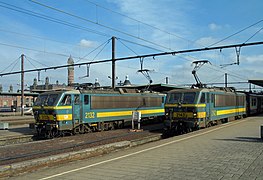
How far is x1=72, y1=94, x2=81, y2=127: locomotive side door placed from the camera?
16523 mm

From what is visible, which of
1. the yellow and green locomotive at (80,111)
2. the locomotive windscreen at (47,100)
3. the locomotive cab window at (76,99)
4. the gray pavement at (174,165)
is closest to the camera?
the gray pavement at (174,165)

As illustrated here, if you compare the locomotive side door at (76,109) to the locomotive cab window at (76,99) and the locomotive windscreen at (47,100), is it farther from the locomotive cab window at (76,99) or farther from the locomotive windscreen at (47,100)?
the locomotive windscreen at (47,100)

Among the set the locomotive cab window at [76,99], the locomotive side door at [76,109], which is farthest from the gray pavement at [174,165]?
the locomotive cab window at [76,99]

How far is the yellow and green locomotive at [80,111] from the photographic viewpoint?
15.9 meters

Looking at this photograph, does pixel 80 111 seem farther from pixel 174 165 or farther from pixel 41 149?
pixel 174 165

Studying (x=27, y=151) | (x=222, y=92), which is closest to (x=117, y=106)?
(x=222, y=92)

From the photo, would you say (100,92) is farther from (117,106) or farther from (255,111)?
(255,111)

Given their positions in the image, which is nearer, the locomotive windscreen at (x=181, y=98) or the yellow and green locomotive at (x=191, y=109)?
the yellow and green locomotive at (x=191, y=109)

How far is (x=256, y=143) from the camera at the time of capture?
11.5 meters

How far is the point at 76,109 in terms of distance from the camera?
1667 centimetres

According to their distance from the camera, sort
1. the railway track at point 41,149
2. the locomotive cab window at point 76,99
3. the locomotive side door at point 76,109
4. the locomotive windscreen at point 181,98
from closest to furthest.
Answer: the railway track at point 41,149, the locomotive side door at point 76,109, the locomotive cab window at point 76,99, the locomotive windscreen at point 181,98

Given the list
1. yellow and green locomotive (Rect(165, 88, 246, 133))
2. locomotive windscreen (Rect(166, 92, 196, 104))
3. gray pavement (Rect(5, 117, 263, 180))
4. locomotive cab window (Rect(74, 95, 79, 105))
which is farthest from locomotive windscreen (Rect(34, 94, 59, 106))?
Result: gray pavement (Rect(5, 117, 263, 180))

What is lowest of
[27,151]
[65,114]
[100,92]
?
[27,151]

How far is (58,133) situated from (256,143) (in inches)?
405
